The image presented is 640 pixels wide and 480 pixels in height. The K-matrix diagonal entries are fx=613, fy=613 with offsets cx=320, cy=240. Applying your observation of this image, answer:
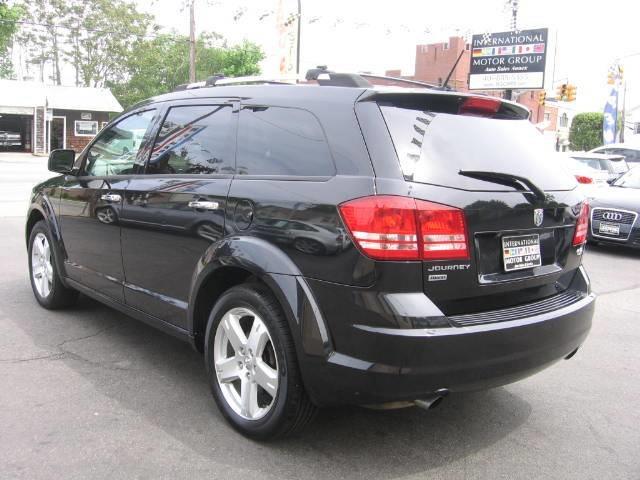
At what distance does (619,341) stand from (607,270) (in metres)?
3.57

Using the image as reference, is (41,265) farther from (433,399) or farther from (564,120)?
(564,120)

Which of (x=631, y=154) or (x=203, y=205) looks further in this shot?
(x=631, y=154)

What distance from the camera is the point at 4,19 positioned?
30.7m

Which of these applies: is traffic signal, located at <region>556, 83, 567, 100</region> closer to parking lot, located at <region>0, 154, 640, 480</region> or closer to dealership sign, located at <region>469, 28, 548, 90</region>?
dealership sign, located at <region>469, 28, 548, 90</region>

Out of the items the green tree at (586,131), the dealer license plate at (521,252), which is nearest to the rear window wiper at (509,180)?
the dealer license plate at (521,252)

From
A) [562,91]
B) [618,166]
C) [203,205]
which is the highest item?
[562,91]

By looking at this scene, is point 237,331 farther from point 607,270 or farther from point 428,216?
point 607,270

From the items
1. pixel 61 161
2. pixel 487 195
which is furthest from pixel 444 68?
pixel 487 195

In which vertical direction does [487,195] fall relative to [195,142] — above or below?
below

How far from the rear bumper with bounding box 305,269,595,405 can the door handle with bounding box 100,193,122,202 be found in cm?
205

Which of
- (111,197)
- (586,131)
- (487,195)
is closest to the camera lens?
(487,195)

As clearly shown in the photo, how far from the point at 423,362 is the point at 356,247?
1.82 feet

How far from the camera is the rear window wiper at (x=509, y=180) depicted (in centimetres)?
285

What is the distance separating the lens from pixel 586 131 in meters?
66.3
